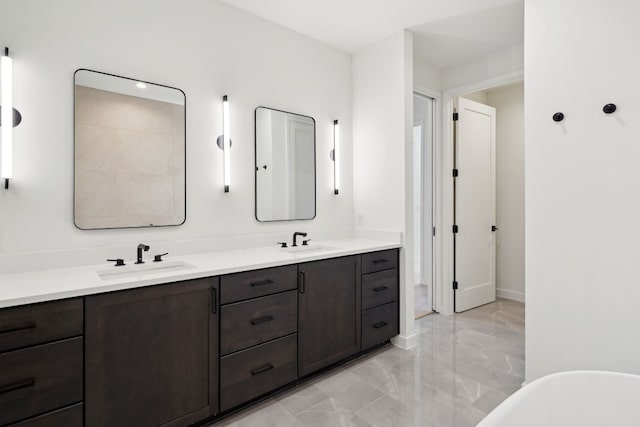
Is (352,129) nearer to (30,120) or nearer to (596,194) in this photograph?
(596,194)

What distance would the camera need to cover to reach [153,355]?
1664 mm

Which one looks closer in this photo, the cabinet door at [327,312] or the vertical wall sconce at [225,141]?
the cabinet door at [327,312]

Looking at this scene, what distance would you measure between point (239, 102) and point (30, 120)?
1.29 m

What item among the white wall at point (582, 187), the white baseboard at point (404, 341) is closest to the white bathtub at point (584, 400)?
the white wall at point (582, 187)

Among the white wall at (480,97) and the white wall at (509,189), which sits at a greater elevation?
the white wall at (480,97)

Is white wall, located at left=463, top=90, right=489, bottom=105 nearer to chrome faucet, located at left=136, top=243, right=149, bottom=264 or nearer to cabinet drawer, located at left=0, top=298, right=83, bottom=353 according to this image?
chrome faucet, located at left=136, top=243, right=149, bottom=264

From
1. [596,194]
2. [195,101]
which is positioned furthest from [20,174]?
[596,194]

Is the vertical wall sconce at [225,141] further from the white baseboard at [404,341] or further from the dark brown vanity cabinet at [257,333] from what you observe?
the white baseboard at [404,341]

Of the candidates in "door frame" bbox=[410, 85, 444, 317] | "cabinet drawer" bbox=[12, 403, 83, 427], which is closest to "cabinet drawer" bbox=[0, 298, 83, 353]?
"cabinet drawer" bbox=[12, 403, 83, 427]

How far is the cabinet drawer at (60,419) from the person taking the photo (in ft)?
4.47

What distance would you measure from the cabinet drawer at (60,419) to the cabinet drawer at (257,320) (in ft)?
2.18

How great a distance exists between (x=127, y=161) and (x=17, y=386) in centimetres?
128

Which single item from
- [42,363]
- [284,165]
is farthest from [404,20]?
[42,363]

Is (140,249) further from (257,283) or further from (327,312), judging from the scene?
(327,312)
